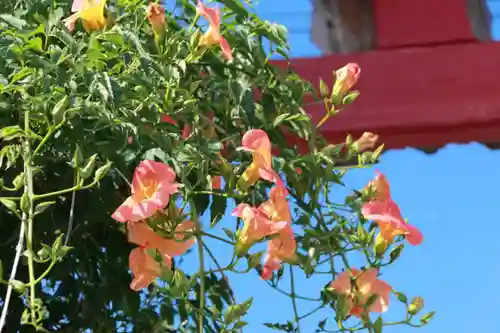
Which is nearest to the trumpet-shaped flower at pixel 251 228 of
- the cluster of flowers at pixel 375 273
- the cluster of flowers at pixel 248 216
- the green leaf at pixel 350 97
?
the cluster of flowers at pixel 248 216

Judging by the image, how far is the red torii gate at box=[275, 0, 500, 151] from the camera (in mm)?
1394

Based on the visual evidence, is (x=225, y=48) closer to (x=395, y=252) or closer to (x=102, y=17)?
(x=102, y=17)

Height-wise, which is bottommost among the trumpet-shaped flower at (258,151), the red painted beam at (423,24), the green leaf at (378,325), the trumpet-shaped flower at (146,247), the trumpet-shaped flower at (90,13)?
the green leaf at (378,325)

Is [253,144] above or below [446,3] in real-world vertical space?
below

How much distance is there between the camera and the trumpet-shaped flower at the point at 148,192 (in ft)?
3.02

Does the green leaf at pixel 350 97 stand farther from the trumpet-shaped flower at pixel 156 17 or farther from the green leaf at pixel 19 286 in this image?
the green leaf at pixel 19 286

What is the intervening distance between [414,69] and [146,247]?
2.01ft

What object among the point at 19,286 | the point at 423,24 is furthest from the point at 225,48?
the point at 423,24

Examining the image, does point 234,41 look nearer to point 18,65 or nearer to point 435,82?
point 18,65

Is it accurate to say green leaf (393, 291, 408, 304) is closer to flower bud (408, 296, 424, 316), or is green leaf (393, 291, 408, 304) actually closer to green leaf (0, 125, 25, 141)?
flower bud (408, 296, 424, 316)

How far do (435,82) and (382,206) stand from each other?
42 centimetres

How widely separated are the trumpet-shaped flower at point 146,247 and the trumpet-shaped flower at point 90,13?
227mm

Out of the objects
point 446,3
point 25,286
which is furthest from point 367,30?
point 25,286

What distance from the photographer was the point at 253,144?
38.9 inches
